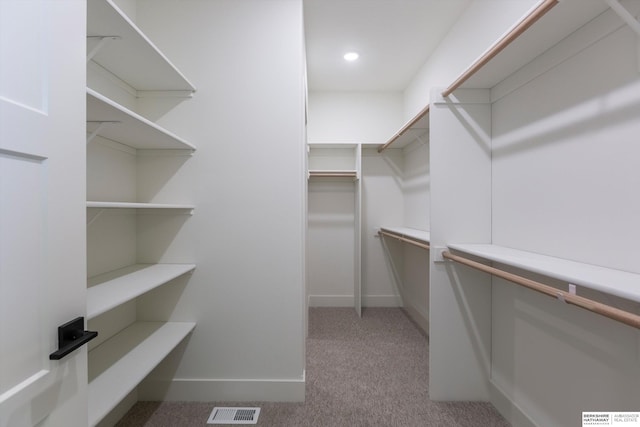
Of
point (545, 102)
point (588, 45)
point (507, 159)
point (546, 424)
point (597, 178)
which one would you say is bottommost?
point (546, 424)

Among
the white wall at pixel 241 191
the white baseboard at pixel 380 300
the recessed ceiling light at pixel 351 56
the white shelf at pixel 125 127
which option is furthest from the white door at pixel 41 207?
the white baseboard at pixel 380 300

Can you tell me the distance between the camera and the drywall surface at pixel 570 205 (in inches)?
40.3

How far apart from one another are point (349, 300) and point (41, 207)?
322 cm

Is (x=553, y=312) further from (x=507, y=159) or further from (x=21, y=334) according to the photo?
(x=21, y=334)

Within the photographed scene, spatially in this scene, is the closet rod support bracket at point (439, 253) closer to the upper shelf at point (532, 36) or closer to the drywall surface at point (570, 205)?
the drywall surface at point (570, 205)

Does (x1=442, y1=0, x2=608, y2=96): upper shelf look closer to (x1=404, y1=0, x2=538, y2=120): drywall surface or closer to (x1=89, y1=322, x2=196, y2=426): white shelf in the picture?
(x1=404, y1=0, x2=538, y2=120): drywall surface

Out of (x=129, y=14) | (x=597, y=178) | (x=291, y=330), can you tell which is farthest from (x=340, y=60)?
(x=291, y=330)

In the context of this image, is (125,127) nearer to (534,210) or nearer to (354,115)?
(534,210)

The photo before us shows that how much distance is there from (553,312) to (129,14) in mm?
2871

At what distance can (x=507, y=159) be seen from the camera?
1600mm

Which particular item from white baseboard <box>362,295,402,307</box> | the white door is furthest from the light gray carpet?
the white door

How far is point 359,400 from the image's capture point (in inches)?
70.9

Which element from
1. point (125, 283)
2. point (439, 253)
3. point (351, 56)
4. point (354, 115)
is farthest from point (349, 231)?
point (125, 283)

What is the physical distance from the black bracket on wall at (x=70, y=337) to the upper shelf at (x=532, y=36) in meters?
1.75
